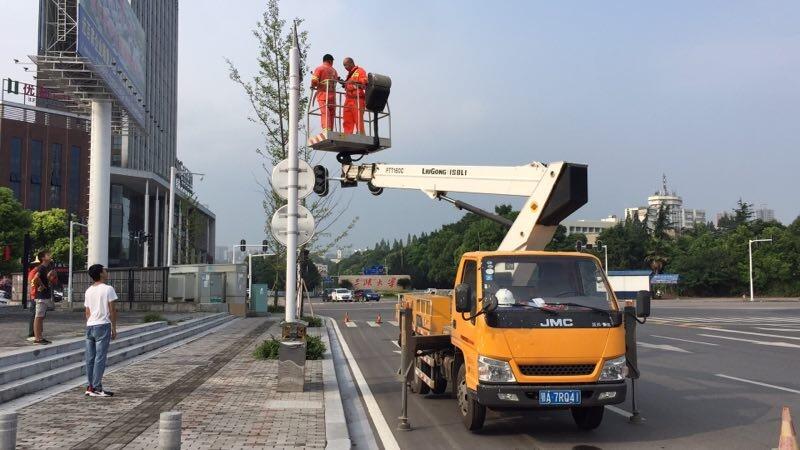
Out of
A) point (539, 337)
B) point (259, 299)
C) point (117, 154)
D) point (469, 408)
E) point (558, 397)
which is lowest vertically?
point (259, 299)

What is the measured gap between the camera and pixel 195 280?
3266cm

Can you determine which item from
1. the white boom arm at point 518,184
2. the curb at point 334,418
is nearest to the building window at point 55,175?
the curb at point 334,418

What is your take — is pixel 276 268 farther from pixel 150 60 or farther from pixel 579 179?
pixel 150 60

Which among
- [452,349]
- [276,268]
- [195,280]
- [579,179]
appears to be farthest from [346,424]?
[195,280]

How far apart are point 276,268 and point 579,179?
21.4m

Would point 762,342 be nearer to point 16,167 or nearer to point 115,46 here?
point 115,46

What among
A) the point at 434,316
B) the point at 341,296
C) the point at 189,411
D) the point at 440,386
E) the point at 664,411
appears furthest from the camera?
the point at 341,296

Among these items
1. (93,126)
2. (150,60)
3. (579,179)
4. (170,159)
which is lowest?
(579,179)

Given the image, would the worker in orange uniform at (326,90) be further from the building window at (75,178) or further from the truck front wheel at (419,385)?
the building window at (75,178)

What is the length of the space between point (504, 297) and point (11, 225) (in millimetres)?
43862

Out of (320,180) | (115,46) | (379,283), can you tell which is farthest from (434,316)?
(379,283)

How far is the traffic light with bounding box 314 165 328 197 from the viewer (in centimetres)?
1156

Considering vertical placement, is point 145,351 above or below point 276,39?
below

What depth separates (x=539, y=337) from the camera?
721cm
